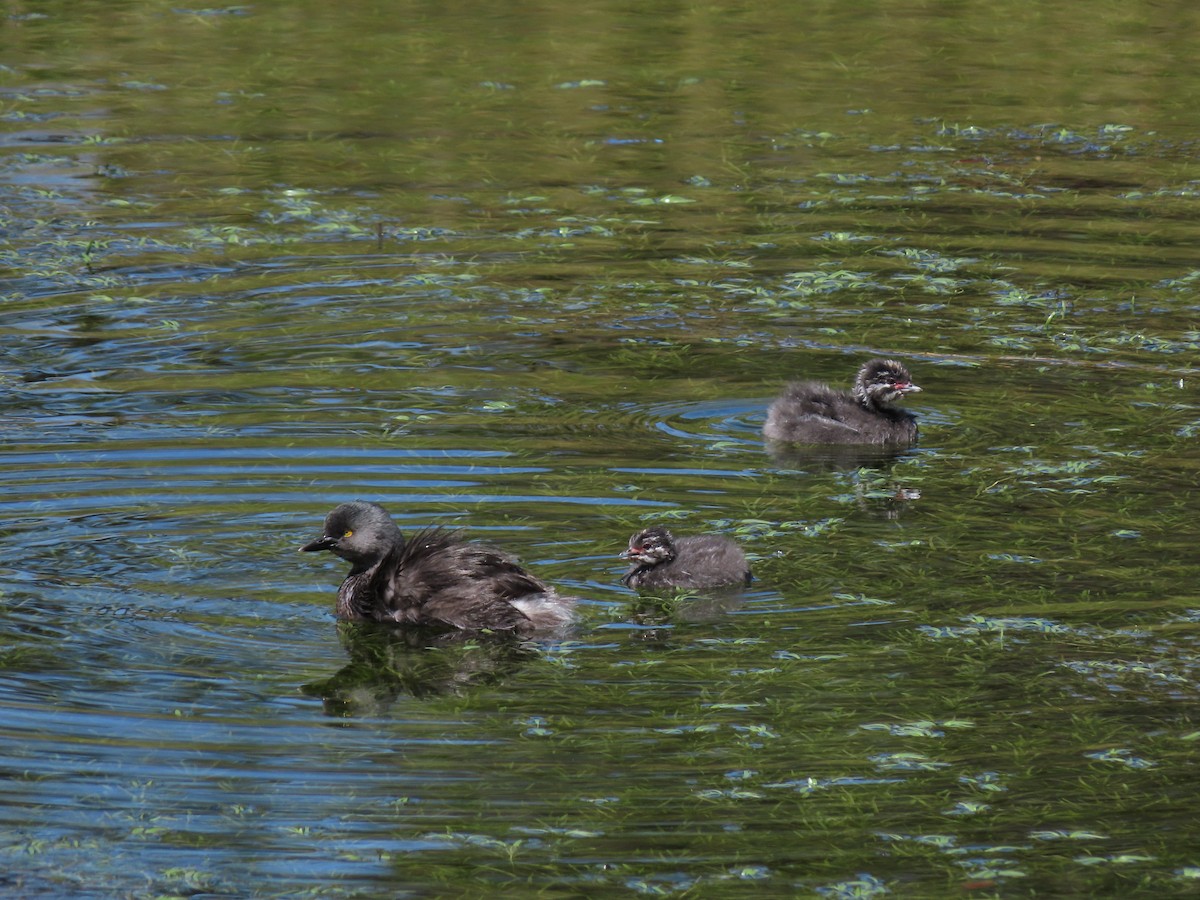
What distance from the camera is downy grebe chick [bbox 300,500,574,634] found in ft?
28.5

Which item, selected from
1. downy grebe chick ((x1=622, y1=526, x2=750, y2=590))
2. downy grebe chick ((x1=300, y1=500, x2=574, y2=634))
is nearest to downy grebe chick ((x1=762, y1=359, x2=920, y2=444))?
downy grebe chick ((x1=622, y1=526, x2=750, y2=590))

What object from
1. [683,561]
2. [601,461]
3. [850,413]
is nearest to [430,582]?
[683,561]

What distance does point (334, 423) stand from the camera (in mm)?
11438

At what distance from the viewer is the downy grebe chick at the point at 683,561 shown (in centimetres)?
895

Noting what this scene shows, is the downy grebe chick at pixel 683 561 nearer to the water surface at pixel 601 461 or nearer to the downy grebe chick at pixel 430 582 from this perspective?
the water surface at pixel 601 461

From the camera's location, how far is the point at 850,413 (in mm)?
→ 11703

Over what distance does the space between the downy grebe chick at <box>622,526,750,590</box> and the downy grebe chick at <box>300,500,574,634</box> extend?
1.65 feet

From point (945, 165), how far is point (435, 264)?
5.02 metres

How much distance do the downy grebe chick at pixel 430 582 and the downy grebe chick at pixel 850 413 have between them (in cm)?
294

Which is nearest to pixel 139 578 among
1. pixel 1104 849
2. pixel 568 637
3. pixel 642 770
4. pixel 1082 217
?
pixel 568 637

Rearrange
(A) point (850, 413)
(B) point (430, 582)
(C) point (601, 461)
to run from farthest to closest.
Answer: (A) point (850, 413) → (C) point (601, 461) → (B) point (430, 582)

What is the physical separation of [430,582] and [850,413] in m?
3.66

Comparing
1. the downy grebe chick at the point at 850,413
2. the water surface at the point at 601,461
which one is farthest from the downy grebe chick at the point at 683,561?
the downy grebe chick at the point at 850,413

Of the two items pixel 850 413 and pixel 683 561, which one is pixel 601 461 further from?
pixel 683 561
